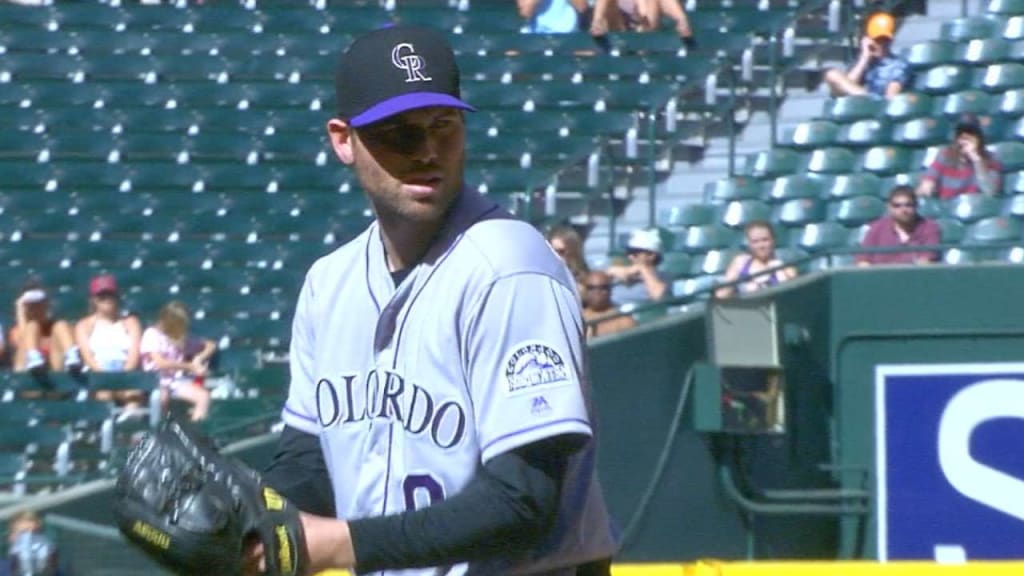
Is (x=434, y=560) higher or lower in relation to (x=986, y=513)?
higher

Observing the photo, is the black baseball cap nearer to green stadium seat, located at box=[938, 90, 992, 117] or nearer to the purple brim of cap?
the purple brim of cap

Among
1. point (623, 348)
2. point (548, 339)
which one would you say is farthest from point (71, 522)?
point (548, 339)

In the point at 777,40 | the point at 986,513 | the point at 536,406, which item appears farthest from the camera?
the point at 777,40

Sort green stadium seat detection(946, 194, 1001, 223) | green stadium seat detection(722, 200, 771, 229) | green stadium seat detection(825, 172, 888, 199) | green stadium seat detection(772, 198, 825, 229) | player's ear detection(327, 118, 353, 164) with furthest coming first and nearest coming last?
green stadium seat detection(722, 200, 771, 229)
green stadium seat detection(772, 198, 825, 229)
green stadium seat detection(825, 172, 888, 199)
green stadium seat detection(946, 194, 1001, 223)
player's ear detection(327, 118, 353, 164)

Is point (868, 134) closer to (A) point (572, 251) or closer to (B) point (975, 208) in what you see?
(B) point (975, 208)

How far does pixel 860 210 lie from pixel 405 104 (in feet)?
24.5

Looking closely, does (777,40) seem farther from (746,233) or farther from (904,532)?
(904,532)

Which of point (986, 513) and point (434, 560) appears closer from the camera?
point (434, 560)

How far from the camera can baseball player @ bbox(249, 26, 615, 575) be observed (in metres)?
2.42

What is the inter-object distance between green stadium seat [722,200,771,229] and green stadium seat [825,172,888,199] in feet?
1.12

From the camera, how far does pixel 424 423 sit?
252cm

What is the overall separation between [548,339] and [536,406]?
9 centimetres

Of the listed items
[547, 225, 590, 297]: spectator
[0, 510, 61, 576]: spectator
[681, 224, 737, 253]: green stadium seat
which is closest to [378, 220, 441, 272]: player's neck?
[0, 510, 61, 576]: spectator

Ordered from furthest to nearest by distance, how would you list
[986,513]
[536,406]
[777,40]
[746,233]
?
[777,40] → [746,233] → [986,513] → [536,406]
